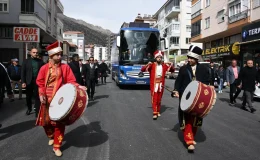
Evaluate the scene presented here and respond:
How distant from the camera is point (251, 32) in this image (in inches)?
965

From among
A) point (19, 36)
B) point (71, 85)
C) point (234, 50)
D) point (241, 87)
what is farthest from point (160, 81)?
point (234, 50)

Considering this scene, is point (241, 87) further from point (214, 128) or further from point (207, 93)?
point (207, 93)

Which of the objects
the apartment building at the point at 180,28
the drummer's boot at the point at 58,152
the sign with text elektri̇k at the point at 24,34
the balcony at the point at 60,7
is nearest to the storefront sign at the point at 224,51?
the sign with text elektri̇k at the point at 24,34

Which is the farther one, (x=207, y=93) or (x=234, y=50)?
(x=234, y=50)

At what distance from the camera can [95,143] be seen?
5426 mm

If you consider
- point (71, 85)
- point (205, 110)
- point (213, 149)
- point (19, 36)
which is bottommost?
point (213, 149)

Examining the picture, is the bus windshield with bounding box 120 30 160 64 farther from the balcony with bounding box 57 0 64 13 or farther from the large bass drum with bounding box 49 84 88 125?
the balcony with bounding box 57 0 64 13

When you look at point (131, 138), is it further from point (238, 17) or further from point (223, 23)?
point (223, 23)

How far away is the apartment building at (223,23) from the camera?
88.6 ft

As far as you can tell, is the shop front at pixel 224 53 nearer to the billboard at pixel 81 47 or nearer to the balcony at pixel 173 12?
the balcony at pixel 173 12

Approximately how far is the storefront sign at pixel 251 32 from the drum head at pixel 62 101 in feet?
72.1

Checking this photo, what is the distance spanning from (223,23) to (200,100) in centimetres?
2949

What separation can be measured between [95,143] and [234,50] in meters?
25.4

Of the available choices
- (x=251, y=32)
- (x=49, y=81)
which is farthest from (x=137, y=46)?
(x=251, y=32)
